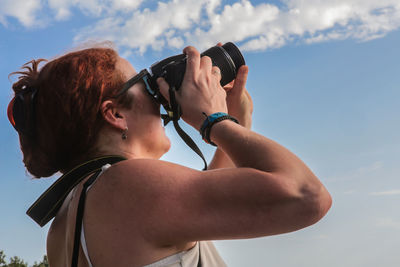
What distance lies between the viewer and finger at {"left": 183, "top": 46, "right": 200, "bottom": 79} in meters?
2.41

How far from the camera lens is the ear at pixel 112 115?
2.43m

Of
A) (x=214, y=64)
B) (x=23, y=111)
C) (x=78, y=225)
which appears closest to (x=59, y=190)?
(x=78, y=225)

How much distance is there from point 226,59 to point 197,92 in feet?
1.93

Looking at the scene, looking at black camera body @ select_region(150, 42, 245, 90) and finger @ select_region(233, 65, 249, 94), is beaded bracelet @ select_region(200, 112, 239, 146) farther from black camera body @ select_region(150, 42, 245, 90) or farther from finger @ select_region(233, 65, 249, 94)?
finger @ select_region(233, 65, 249, 94)

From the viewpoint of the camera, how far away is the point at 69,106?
→ 2383mm

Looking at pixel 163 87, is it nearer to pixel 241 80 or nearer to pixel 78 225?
pixel 241 80

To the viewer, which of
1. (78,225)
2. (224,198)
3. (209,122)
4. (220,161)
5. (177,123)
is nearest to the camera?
(224,198)

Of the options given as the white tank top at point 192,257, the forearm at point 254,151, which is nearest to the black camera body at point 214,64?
the forearm at point 254,151

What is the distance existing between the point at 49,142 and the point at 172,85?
2.46 ft

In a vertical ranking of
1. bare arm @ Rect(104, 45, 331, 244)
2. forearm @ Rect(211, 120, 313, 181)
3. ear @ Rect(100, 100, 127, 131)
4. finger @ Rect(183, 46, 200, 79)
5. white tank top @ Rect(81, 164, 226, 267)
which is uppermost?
finger @ Rect(183, 46, 200, 79)

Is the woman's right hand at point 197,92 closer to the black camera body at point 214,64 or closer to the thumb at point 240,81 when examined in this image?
the black camera body at point 214,64

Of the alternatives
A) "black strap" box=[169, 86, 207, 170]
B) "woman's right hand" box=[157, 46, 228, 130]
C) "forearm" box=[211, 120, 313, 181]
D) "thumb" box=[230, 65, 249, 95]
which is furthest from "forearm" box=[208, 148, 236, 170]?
"forearm" box=[211, 120, 313, 181]

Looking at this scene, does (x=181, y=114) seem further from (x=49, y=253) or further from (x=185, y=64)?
(x=49, y=253)

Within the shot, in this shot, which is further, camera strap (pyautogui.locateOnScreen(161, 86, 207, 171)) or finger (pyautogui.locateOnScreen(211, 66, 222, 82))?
finger (pyautogui.locateOnScreen(211, 66, 222, 82))
